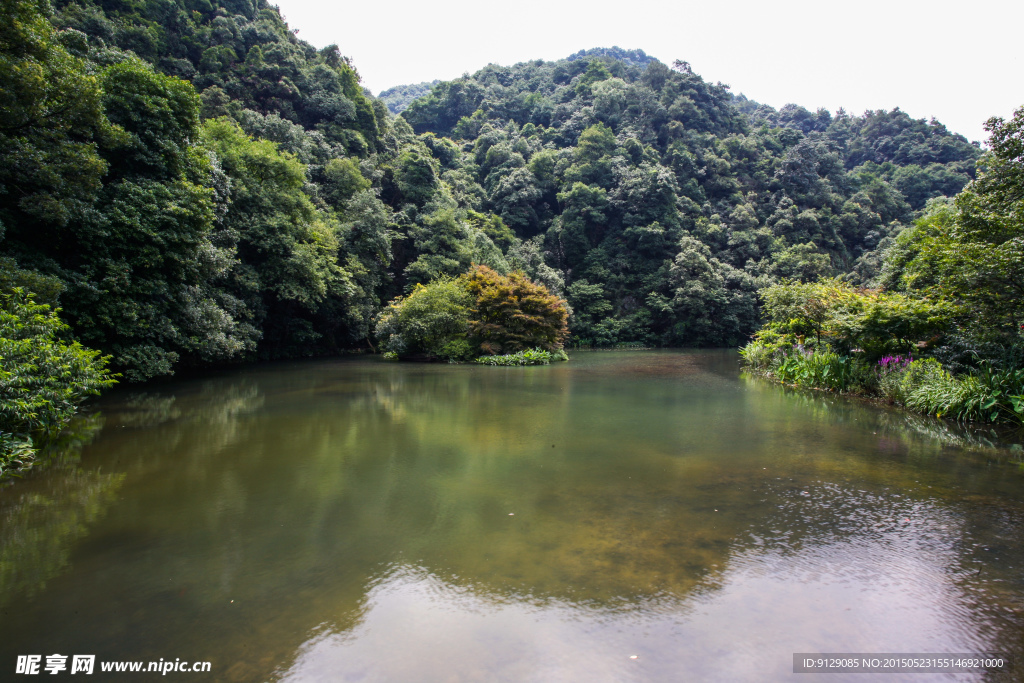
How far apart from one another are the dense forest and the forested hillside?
0.10 metres

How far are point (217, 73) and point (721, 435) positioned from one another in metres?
34.1

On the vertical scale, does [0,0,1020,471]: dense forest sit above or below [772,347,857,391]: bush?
above

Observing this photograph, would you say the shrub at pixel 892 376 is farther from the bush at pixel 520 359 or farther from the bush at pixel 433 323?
the bush at pixel 433 323

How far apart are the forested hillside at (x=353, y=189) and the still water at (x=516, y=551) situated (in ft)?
19.2

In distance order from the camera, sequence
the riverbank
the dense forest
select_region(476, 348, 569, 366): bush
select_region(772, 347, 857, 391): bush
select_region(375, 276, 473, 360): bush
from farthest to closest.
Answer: select_region(375, 276, 473, 360): bush → select_region(476, 348, 569, 366): bush → select_region(772, 347, 857, 391): bush → the dense forest → the riverbank

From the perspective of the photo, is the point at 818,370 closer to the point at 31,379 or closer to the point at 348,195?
the point at 31,379

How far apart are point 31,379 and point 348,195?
2296cm

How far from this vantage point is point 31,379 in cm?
647

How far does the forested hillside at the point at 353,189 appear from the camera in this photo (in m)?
10.9

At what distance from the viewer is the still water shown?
279 cm

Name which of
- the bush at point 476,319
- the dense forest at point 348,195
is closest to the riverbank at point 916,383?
the dense forest at point 348,195

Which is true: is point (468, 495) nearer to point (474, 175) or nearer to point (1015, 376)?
point (1015, 376)

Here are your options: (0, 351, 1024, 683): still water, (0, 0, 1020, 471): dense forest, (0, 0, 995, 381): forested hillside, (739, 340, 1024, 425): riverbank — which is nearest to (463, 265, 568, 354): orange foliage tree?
(0, 0, 1020, 471): dense forest

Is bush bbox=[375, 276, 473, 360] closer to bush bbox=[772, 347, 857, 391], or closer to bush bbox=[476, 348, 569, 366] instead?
bush bbox=[476, 348, 569, 366]
